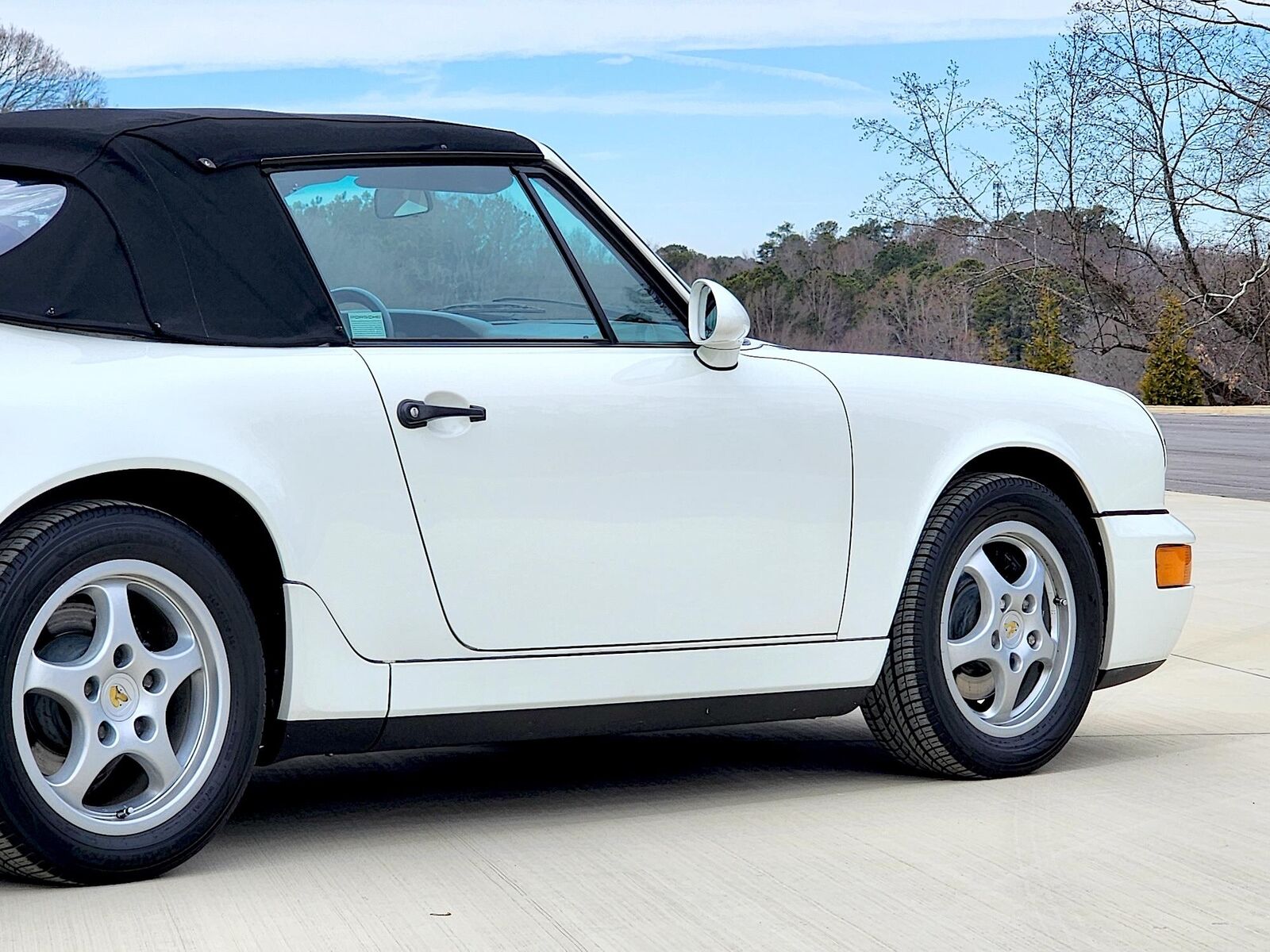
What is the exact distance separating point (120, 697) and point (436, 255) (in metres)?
1.22

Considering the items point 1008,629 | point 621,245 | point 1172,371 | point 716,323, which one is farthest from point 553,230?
point 1172,371

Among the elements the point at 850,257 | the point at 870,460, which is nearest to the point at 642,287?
the point at 870,460

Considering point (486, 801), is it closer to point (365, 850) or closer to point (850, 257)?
point (365, 850)

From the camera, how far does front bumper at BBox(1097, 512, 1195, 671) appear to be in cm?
491

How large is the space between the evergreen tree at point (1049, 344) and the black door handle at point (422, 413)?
34.1 m

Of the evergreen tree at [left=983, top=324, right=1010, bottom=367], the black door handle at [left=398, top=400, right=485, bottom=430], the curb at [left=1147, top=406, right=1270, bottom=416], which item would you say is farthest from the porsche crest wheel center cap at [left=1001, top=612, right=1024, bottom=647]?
the evergreen tree at [left=983, top=324, right=1010, bottom=367]

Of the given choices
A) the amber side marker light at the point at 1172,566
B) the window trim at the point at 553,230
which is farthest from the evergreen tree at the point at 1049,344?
the window trim at the point at 553,230

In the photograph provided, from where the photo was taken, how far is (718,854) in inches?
151

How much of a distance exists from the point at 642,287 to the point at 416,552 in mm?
927

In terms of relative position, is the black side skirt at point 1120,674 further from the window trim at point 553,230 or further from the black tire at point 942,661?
the window trim at point 553,230

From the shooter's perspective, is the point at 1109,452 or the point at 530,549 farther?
the point at 1109,452

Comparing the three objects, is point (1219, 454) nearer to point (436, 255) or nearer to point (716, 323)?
point (716, 323)

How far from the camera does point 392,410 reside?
146 inches

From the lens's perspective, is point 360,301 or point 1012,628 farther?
point 1012,628
